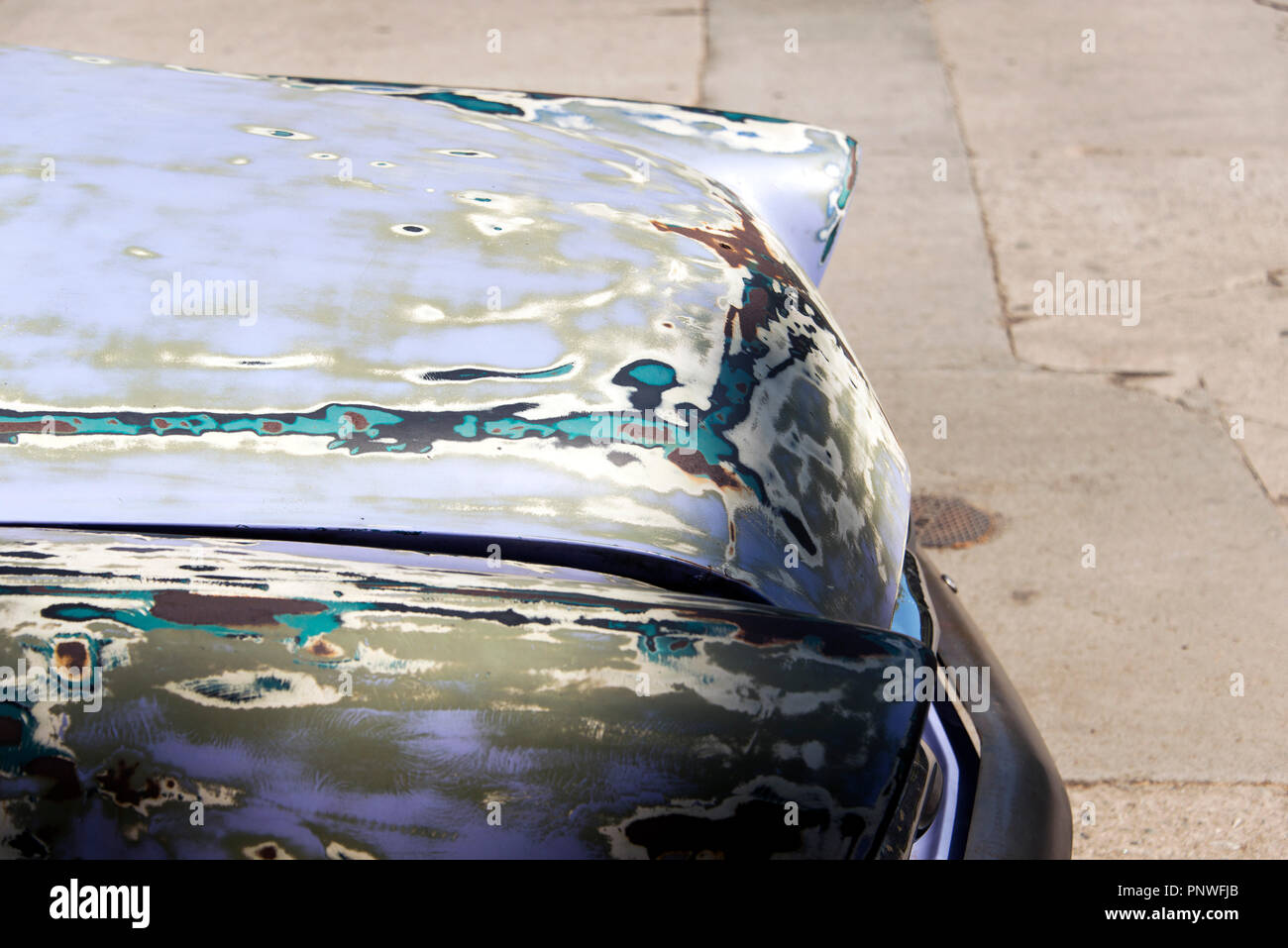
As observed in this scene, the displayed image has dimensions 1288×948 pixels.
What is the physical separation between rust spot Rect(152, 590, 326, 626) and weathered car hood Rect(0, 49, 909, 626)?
A: 213 millimetres

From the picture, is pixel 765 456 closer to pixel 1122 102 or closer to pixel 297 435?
pixel 297 435

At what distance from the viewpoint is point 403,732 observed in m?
0.96

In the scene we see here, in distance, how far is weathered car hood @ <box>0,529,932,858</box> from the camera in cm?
95

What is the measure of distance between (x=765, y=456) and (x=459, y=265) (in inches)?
18.5

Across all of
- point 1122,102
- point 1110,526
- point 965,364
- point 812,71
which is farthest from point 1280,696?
point 812,71

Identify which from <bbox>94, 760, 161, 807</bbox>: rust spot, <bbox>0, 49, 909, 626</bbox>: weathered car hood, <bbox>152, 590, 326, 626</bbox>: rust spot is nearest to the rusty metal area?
<bbox>0, 49, 909, 626</bbox>: weathered car hood

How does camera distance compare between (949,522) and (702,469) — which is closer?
(702,469)

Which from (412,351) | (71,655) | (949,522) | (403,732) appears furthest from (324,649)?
(949,522)

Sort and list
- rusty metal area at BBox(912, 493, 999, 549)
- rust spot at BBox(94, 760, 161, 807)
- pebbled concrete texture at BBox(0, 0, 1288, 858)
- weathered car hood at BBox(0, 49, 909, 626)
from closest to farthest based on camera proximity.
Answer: rust spot at BBox(94, 760, 161, 807), weathered car hood at BBox(0, 49, 909, 626), pebbled concrete texture at BBox(0, 0, 1288, 858), rusty metal area at BBox(912, 493, 999, 549)

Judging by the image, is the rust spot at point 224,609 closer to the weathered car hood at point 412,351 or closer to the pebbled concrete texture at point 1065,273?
the weathered car hood at point 412,351

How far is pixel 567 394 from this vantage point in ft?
4.46

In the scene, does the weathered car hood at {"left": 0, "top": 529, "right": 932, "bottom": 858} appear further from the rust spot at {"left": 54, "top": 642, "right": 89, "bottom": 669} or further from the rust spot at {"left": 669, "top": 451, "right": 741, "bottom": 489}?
the rust spot at {"left": 669, "top": 451, "right": 741, "bottom": 489}

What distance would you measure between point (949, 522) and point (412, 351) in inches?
83.0

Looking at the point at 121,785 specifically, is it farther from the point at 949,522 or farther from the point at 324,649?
the point at 949,522
